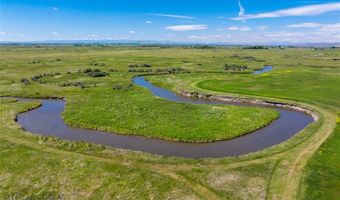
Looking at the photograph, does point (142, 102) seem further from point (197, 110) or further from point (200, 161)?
point (200, 161)

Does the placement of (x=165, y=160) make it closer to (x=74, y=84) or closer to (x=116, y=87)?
(x=116, y=87)

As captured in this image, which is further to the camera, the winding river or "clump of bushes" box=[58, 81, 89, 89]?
"clump of bushes" box=[58, 81, 89, 89]

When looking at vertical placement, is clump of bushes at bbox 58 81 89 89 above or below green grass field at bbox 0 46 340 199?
above

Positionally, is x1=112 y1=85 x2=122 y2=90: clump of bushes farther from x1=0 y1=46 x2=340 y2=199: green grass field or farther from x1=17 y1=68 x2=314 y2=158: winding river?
x1=17 y1=68 x2=314 y2=158: winding river

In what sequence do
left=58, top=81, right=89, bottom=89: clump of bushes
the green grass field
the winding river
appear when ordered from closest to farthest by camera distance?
the green grass field < the winding river < left=58, top=81, right=89, bottom=89: clump of bushes

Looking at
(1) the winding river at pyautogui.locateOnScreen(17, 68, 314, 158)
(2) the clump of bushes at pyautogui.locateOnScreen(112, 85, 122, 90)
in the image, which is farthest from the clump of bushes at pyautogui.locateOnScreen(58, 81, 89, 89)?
(1) the winding river at pyautogui.locateOnScreen(17, 68, 314, 158)

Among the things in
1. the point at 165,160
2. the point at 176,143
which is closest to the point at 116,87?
the point at 176,143

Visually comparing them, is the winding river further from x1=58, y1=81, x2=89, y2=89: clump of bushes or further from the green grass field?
x1=58, y1=81, x2=89, y2=89: clump of bushes

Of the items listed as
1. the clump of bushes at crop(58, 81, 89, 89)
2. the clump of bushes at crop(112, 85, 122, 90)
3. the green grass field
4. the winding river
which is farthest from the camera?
the clump of bushes at crop(58, 81, 89, 89)
